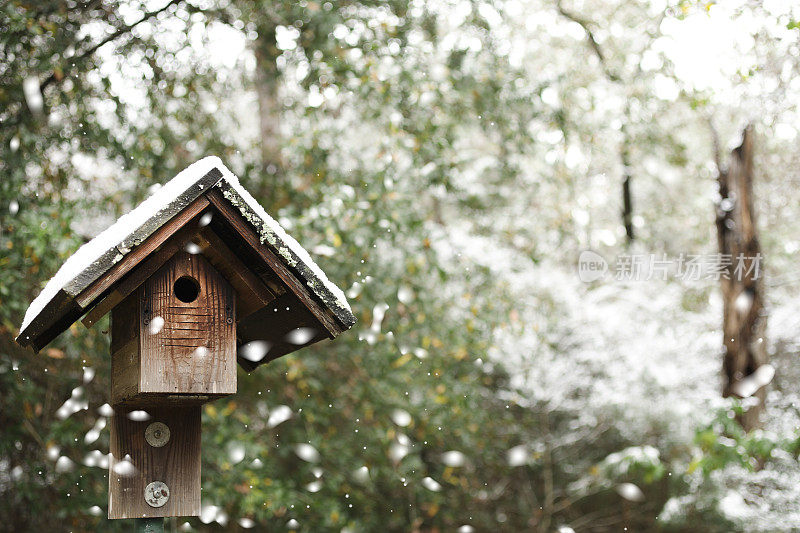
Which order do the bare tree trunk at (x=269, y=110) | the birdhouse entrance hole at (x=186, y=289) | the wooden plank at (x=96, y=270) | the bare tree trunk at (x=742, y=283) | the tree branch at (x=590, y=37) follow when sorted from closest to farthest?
the wooden plank at (x=96, y=270), the birdhouse entrance hole at (x=186, y=289), the bare tree trunk at (x=269, y=110), the bare tree trunk at (x=742, y=283), the tree branch at (x=590, y=37)

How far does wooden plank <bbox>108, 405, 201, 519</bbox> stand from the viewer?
1456 millimetres

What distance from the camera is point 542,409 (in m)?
4.99

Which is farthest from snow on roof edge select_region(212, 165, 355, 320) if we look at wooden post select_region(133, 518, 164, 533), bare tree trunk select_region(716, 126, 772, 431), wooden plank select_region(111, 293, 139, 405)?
bare tree trunk select_region(716, 126, 772, 431)

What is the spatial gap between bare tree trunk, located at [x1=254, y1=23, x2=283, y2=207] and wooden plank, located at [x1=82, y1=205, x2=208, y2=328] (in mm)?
2252

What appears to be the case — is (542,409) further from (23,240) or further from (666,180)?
(666,180)

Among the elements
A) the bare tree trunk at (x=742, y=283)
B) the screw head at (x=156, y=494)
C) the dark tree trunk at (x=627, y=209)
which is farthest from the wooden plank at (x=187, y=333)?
the dark tree trunk at (x=627, y=209)

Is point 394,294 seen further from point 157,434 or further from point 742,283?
point 742,283

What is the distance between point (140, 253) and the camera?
4.45ft

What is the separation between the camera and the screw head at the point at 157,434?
4.90 ft

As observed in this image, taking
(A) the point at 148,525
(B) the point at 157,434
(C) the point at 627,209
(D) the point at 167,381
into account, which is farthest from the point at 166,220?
(C) the point at 627,209

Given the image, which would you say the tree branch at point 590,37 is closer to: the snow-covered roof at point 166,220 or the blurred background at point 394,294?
the blurred background at point 394,294

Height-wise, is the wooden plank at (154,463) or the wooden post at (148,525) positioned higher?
the wooden plank at (154,463)

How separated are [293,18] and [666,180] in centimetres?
584

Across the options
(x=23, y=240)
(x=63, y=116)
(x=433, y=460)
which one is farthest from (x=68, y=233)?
(x=433, y=460)
